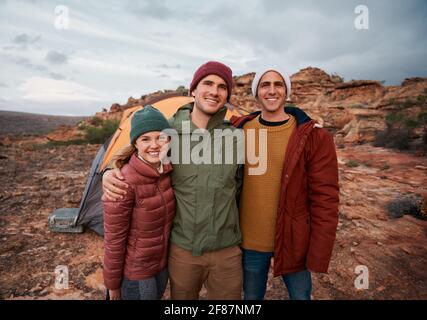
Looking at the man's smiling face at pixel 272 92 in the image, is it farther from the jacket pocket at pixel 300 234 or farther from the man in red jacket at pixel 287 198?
the jacket pocket at pixel 300 234

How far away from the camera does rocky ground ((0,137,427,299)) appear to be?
9.52 ft

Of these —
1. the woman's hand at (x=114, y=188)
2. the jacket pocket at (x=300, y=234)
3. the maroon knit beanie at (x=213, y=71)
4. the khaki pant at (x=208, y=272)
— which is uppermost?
the maroon knit beanie at (x=213, y=71)

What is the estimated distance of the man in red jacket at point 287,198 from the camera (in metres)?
1.76

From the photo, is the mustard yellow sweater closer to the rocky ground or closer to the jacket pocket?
the jacket pocket

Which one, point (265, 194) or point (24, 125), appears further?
point (24, 125)

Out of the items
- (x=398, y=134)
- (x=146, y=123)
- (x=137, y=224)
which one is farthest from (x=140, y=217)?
(x=398, y=134)

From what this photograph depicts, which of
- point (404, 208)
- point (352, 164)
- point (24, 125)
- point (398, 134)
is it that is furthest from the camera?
point (24, 125)

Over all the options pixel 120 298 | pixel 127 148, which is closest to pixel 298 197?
pixel 127 148

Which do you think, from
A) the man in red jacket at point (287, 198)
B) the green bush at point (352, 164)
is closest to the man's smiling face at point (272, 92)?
the man in red jacket at point (287, 198)

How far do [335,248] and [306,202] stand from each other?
2.39m

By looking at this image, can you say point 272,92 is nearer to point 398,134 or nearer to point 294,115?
point 294,115

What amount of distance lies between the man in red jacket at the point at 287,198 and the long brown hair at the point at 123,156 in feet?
2.68

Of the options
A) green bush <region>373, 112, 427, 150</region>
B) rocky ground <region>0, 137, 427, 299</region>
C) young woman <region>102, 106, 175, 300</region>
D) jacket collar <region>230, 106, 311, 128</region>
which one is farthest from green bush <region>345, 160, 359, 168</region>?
young woman <region>102, 106, 175, 300</region>

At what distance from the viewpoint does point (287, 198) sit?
1.79 metres
